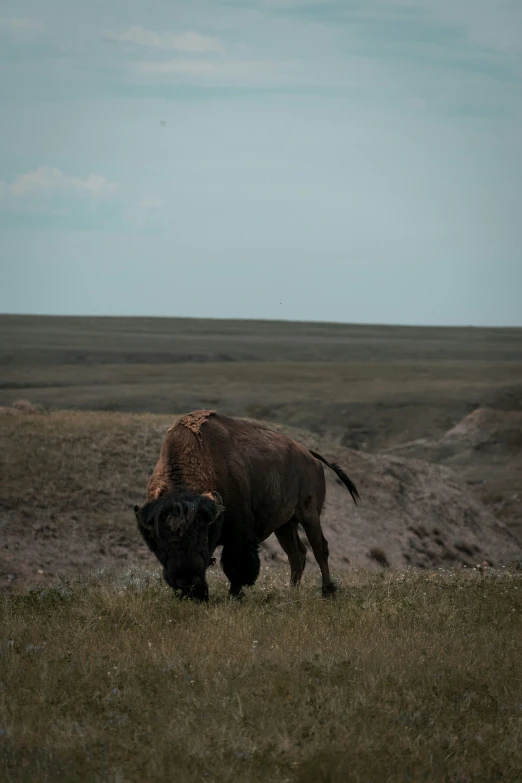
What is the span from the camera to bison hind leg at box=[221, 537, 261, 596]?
483 inches

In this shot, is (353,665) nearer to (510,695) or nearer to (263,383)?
(510,695)

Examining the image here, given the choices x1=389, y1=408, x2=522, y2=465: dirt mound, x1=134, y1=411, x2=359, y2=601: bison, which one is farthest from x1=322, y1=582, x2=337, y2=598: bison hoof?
x1=389, y1=408, x2=522, y2=465: dirt mound

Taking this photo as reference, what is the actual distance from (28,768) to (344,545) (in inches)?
884

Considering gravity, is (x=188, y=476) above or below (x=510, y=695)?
above

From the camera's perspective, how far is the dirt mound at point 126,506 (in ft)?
77.9

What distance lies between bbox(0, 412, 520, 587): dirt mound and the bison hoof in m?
8.70

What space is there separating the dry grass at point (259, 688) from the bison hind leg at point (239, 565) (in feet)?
0.98

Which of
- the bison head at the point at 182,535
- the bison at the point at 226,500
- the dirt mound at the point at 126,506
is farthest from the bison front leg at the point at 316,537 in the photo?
the dirt mound at the point at 126,506

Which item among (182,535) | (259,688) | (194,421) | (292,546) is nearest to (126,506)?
(292,546)

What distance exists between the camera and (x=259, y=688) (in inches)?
316

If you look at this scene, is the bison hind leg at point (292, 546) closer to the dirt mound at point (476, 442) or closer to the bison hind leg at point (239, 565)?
the bison hind leg at point (239, 565)

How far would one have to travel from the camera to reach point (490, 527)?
34875 millimetres

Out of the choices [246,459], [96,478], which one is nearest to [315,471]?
[246,459]

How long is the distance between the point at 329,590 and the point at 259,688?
5.31 metres
